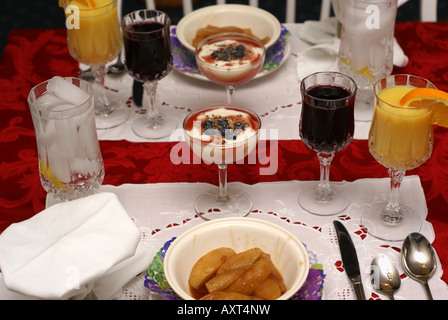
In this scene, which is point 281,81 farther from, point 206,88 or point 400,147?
point 400,147

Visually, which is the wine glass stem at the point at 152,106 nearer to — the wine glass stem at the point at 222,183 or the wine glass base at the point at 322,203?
the wine glass stem at the point at 222,183

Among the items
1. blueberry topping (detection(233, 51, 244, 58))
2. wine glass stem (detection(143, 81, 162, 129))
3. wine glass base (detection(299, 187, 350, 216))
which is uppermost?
blueberry topping (detection(233, 51, 244, 58))

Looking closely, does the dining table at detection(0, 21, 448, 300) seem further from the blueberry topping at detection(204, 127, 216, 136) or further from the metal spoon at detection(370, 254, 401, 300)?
the blueberry topping at detection(204, 127, 216, 136)

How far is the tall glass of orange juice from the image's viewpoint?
3.90ft

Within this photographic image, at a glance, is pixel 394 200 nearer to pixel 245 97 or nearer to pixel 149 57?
pixel 245 97

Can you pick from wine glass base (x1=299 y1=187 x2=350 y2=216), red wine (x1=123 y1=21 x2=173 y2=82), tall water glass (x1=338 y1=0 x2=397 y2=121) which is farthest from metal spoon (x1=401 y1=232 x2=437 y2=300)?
red wine (x1=123 y1=21 x2=173 y2=82)

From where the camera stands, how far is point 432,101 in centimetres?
118

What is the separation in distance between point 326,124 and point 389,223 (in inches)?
9.3

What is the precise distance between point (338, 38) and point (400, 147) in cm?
67

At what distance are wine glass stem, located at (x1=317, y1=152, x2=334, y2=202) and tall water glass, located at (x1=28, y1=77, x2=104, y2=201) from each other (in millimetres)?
450

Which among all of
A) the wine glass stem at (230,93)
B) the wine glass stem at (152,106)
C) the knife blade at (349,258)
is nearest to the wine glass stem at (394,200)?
the knife blade at (349,258)

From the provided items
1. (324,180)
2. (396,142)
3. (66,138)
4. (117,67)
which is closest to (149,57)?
(117,67)

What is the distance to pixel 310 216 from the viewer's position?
1.30m
